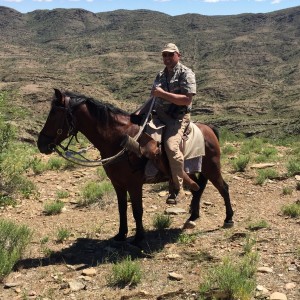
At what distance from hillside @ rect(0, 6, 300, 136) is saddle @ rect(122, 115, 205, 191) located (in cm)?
2542

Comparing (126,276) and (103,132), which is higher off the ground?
(103,132)

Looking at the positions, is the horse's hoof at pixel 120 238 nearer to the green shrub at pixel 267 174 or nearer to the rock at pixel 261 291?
the rock at pixel 261 291

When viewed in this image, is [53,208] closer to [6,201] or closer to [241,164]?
[6,201]

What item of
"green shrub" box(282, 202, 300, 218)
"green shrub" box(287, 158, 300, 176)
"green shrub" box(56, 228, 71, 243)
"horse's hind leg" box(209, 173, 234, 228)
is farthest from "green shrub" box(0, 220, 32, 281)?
"green shrub" box(287, 158, 300, 176)

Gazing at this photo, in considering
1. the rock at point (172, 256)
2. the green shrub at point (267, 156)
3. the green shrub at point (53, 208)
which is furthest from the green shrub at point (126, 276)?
the green shrub at point (267, 156)

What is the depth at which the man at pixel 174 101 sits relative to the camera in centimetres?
551

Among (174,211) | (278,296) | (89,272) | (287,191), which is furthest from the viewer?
(287,191)

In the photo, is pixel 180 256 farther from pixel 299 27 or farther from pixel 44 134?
pixel 299 27

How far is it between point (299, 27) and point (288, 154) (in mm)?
110091

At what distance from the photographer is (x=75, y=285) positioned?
4.72m

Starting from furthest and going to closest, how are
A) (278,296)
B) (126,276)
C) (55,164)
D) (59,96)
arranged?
(55,164)
(59,96)
(126,276)
(278,296)

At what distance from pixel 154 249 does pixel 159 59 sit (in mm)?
79731

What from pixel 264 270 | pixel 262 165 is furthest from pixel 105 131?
pixel 262 165

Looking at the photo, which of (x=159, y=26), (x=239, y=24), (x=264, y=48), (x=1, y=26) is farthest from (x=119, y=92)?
(x=1, y=26)
